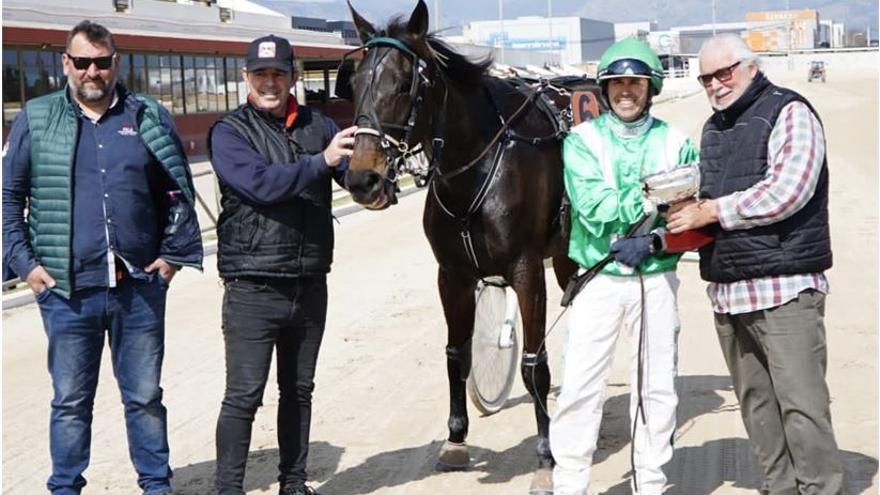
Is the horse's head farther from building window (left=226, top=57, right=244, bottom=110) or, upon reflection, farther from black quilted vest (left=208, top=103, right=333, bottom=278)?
building window (left=226, top=57, right=244, bottom=110)

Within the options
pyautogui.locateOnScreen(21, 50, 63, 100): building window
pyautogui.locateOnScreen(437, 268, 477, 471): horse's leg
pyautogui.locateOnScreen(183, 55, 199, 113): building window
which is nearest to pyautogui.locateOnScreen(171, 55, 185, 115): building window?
pyautogui.locateOnScreen(183, 55, 199, 113): building window

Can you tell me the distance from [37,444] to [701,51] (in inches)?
155

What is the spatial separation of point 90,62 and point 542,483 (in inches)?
102

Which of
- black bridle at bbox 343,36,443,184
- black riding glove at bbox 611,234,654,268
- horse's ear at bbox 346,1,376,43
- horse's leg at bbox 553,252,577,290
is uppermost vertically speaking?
horse's ear at bbox 346,1,376,43

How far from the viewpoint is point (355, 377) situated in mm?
6945

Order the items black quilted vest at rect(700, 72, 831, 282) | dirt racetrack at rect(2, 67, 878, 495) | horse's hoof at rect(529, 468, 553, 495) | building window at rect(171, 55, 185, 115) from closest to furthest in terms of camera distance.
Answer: black quilted vest at rect(700, 72, 831, 282) < horse's hoof at rect(529, 468, 553, 495) < dirt racetrack at rect(2, 67, 878, 495) < building window at rect(171, 55, 185, 115)

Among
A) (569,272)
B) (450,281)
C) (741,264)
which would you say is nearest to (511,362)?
(569,272)

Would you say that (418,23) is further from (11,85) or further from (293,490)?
(11,85)

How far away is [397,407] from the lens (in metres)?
6.28

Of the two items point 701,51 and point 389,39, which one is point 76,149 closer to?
point 389,39

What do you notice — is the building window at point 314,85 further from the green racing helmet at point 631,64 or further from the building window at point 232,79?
the green racing helmet at point 631,64

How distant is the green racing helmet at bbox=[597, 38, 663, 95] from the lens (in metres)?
3.94

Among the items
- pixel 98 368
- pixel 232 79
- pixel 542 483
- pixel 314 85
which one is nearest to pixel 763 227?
pixel 542 483

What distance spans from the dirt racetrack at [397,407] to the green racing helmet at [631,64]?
75.5 inches
